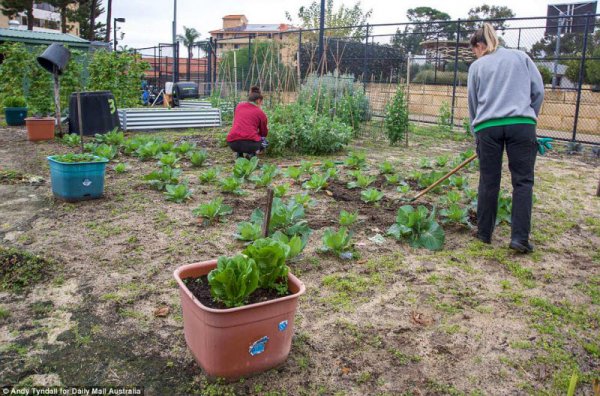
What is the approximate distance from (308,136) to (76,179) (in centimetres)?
444

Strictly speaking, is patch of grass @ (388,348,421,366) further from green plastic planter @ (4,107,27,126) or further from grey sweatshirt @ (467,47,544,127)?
green plastic planter @ (4,107,27,126)

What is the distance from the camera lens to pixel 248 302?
7.99 feet

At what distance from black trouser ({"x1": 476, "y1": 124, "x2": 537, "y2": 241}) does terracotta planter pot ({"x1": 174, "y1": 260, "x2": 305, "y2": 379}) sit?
2428 mm

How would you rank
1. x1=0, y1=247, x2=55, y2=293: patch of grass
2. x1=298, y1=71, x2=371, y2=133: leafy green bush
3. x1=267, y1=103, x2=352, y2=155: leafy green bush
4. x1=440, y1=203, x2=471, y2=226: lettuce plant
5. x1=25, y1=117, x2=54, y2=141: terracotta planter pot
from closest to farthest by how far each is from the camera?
1. x1=0, y1=247, x2=55, y2=293: patch of grass
2. x1=440, y1=203, x2=471, y2=226: lettuce plant
3. x1=267, y1=103, x2=352, y2=155: leafy green bush
4. x1=25, y1=117, x2=54, y2=141: terracotta planter pot
5. x1=298, y1=71, x2=371, y2=133: leafy green bush

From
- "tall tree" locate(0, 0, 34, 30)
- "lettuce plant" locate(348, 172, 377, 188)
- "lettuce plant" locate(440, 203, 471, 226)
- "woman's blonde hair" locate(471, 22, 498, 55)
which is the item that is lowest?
"lettuce plant" locate(440, 203, 471, 226)

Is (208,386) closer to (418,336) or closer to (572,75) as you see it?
(418,336)

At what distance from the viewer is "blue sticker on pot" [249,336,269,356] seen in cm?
236

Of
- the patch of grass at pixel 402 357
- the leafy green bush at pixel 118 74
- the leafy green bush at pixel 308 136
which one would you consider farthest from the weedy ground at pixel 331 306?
the leafy green bush at pixel 118 74

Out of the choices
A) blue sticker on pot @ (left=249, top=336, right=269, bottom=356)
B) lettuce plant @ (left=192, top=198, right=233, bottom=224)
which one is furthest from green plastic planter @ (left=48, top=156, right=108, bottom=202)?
blue sticker on pot @ (left=249, top=336, right=269, bottom=356)

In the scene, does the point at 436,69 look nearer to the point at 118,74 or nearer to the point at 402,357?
the point at 118,74

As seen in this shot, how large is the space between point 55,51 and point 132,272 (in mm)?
5423

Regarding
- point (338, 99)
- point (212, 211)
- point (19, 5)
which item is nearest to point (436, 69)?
point (338, 99)

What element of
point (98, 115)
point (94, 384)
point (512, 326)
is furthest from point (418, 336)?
point (98, 115)

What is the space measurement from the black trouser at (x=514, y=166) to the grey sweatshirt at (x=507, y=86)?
132 mm
